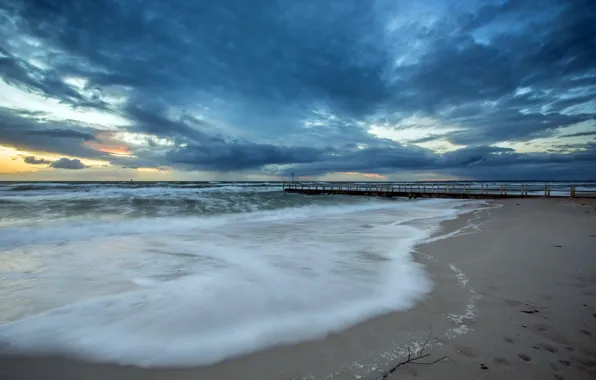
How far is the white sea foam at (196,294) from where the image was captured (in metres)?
3.20

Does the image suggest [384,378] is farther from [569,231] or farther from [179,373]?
[569,231]

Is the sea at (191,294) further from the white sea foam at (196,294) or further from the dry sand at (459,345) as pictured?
the dry sand at (459,345)

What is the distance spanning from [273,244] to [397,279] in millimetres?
4467

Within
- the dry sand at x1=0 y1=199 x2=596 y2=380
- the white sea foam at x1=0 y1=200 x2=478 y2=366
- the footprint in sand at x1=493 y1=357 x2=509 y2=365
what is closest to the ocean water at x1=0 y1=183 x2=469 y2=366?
the white sea foam at x1=0 y1=200 x2=478 y2=366

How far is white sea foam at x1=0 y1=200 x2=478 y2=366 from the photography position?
3.20m

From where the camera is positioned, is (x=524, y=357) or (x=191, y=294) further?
(x=191, y=294)

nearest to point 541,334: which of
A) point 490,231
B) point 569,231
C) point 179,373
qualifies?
point 179,373

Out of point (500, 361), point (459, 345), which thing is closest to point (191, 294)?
point (459, 345)

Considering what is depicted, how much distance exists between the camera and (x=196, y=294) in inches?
182

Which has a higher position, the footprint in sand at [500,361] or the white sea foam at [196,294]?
the footprint in sand at [500,361]

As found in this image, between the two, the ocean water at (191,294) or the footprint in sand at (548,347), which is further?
the ocean water at (191,294)

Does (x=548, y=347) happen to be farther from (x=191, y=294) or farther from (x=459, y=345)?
(x=191, y=294)

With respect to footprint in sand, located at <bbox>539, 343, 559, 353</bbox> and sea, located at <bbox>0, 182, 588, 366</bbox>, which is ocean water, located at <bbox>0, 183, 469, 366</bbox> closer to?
sea, located at <bbox>0, 182, 588, 366</bbox>

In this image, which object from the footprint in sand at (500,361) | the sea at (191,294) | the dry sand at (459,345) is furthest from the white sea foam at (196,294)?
the footprint in sand at (500,361)
